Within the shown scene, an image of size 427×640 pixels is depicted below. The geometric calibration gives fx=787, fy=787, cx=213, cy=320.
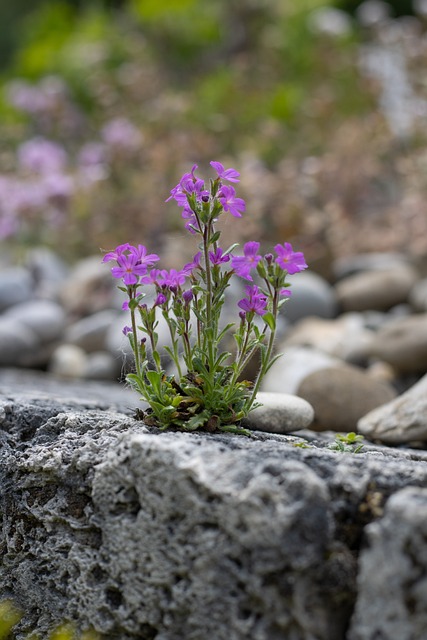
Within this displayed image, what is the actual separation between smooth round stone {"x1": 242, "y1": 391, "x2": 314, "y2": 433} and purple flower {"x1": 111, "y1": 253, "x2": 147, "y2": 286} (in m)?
0.55

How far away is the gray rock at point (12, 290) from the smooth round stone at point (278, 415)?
3.72 m

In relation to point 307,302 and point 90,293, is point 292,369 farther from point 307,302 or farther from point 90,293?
point 90,293

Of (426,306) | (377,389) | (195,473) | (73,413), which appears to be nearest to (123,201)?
(426,306)

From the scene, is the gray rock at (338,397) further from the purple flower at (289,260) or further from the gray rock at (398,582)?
the gray rock at (398,582)

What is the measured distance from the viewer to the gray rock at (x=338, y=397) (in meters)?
3.06

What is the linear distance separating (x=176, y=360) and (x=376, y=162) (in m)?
5.66

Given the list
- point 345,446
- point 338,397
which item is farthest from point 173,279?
point 338,397

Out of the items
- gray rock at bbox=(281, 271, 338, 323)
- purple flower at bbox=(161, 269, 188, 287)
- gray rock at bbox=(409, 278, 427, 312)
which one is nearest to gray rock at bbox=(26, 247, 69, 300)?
gray rock at bbox=(281, 271, 338, 323)

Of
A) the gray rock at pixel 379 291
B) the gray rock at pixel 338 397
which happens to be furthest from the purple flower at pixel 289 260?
the gray rock at pixel 379 291

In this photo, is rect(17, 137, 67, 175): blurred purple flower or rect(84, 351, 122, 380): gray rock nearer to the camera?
rect(84, 351, 122, 380): gray rock

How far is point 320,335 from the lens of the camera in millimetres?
4766

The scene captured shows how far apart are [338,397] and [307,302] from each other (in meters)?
2.30

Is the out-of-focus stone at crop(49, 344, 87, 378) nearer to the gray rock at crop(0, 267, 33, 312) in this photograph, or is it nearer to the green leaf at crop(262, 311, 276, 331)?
the gray rock at crop(0, 267, 33, 312)

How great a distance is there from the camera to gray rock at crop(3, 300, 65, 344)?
529 centimetres
